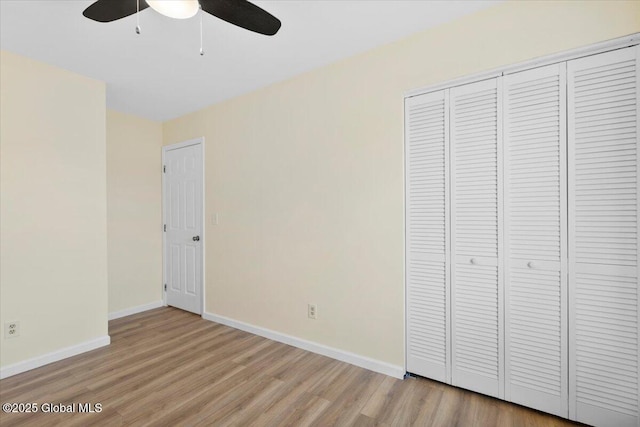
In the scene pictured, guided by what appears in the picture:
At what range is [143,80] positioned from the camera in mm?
2807

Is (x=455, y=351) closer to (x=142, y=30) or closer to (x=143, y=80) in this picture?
(x=142, y=30)

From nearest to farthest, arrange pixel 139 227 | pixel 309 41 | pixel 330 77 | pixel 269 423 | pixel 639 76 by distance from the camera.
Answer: pixel 639 76 < pixel 269 423 < pixel 309 41 < pixel 330 77 < pixel 139 227

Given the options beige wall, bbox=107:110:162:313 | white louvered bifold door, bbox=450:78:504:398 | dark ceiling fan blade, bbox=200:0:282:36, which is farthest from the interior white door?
white louvered bifold door, bbox=450:78:504:398

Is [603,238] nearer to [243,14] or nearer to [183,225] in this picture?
[243,14]

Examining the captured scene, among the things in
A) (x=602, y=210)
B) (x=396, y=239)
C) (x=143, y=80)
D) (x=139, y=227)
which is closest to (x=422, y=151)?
(x=396, y=239)

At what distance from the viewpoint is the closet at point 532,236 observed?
158 centimetres

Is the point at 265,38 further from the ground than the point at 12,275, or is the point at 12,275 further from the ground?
the point at 265,38

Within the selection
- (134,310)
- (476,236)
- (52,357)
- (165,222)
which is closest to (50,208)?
(52,357)

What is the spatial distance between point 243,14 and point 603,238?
2.19m

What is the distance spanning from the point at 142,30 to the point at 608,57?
280cm

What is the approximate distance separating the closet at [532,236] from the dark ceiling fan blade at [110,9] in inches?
68.0

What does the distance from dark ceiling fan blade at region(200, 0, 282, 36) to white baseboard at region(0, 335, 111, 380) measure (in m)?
2.92

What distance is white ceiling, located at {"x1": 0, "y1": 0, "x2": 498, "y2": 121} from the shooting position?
1.85 m

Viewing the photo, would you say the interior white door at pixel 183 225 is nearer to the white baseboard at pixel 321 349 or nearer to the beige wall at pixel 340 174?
the beige wall at pixel 340 174
